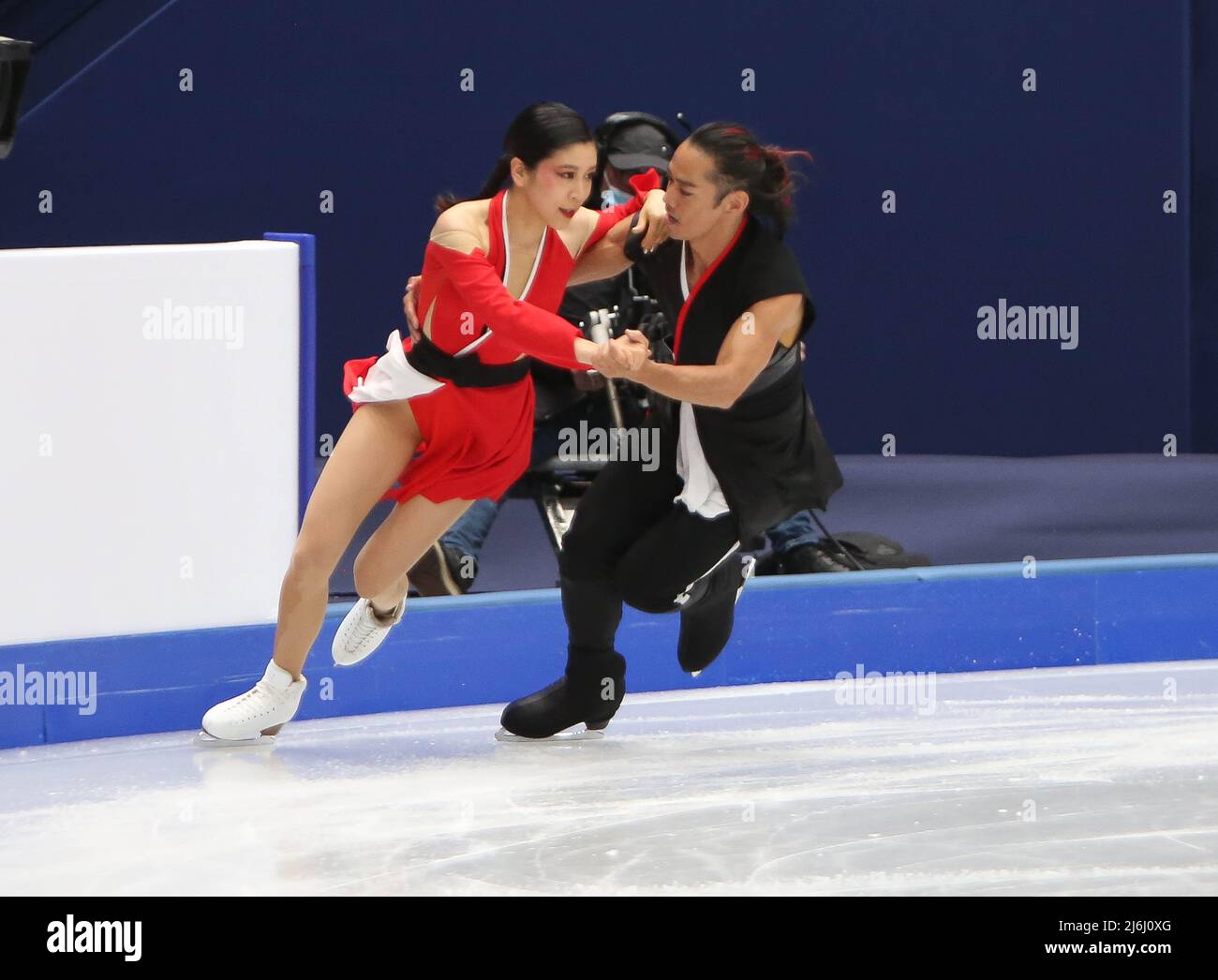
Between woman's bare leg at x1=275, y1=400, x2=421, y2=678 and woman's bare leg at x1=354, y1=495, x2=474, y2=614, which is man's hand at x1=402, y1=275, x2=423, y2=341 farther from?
woman's bare leg at x1=354, y1=495, x2=474, y2=614

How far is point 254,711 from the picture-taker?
12.5 feet

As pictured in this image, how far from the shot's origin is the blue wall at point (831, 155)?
6305 millimetres

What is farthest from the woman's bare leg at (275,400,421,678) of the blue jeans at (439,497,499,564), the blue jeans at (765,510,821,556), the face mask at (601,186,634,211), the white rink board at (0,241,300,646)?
the blue jeans at (765,510,821,556)

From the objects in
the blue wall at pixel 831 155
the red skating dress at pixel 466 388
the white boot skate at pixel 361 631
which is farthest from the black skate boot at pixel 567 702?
the blue wall at pixel 831 155

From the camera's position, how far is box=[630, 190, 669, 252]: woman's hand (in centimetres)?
371

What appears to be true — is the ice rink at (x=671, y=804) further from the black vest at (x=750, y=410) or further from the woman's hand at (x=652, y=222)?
the woman's hand at (x=652, y=222)

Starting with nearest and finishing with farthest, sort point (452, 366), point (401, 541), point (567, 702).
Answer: point (452, 366) → point (401, 541) → point (567, 702)

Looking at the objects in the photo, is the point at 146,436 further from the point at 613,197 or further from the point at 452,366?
the point at 613,197

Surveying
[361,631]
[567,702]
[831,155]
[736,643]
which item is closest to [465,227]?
[361,631]

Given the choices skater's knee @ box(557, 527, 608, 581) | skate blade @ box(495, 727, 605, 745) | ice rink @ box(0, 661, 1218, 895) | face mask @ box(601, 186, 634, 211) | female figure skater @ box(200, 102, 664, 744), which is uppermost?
face mask @ box(601, 186, 634, 211)

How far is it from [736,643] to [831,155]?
2.66 metres

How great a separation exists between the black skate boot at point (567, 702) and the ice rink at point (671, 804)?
0.20 feet

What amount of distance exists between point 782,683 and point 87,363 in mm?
1788

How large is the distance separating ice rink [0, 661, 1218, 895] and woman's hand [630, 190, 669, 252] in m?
1.02
